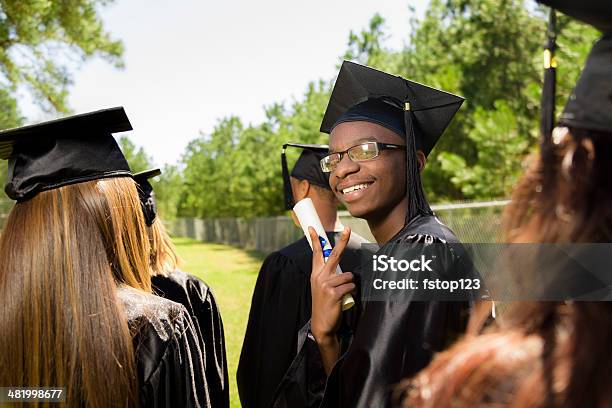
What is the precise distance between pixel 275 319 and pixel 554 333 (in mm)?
2680

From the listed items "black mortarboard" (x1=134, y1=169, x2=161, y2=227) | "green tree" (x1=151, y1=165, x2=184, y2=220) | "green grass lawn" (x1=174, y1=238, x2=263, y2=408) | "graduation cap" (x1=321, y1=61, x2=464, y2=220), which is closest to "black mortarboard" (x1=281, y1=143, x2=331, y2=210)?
"black mortarboard" (x1=134, y1=169, x2=161, y2=227)

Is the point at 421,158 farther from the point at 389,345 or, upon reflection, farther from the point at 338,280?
the point at 389,345

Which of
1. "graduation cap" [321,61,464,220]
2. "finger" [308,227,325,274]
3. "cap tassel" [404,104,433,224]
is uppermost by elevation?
"graduation cap" [321,61,464,220]

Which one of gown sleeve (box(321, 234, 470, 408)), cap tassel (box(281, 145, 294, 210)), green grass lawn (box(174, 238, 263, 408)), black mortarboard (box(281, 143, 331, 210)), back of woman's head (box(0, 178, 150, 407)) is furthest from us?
green grass lawn (box(174, 238, 263, 408))

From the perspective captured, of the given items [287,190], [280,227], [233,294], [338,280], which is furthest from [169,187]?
[338,280]

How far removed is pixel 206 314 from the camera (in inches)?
129

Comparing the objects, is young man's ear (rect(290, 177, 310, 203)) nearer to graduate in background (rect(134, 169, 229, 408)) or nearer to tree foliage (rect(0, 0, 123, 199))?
graduate in background (rect(134, 169, 229, 408))

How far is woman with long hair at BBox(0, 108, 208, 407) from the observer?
1.68 meters

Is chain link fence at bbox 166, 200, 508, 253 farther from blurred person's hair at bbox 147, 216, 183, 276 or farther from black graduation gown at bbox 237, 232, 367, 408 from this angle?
blurred person's hair at bbox 147, 216, 183, 276

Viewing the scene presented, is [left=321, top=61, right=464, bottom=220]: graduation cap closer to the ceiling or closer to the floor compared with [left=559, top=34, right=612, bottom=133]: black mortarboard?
closer to the ceiling

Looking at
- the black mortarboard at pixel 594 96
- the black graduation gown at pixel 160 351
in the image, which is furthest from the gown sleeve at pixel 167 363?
the black mortarboard at pixel 594 96

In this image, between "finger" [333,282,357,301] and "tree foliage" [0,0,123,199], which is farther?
"tree foliage" [0,0,123,199]

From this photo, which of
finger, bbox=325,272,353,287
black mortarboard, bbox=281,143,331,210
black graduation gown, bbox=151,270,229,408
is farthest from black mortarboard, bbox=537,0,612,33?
black mortarboard, bbox=281,143,331,210

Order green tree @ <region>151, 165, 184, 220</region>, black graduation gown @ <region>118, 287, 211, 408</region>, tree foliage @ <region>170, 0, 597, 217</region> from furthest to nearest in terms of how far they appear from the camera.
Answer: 1. green tree @ <region>151, 165, 184, 220</region>
2. tree foliage @ <region>170, 0, 597, 217</region>
3. black graduation gown @ <region>118, 287, 211, 408</region>
